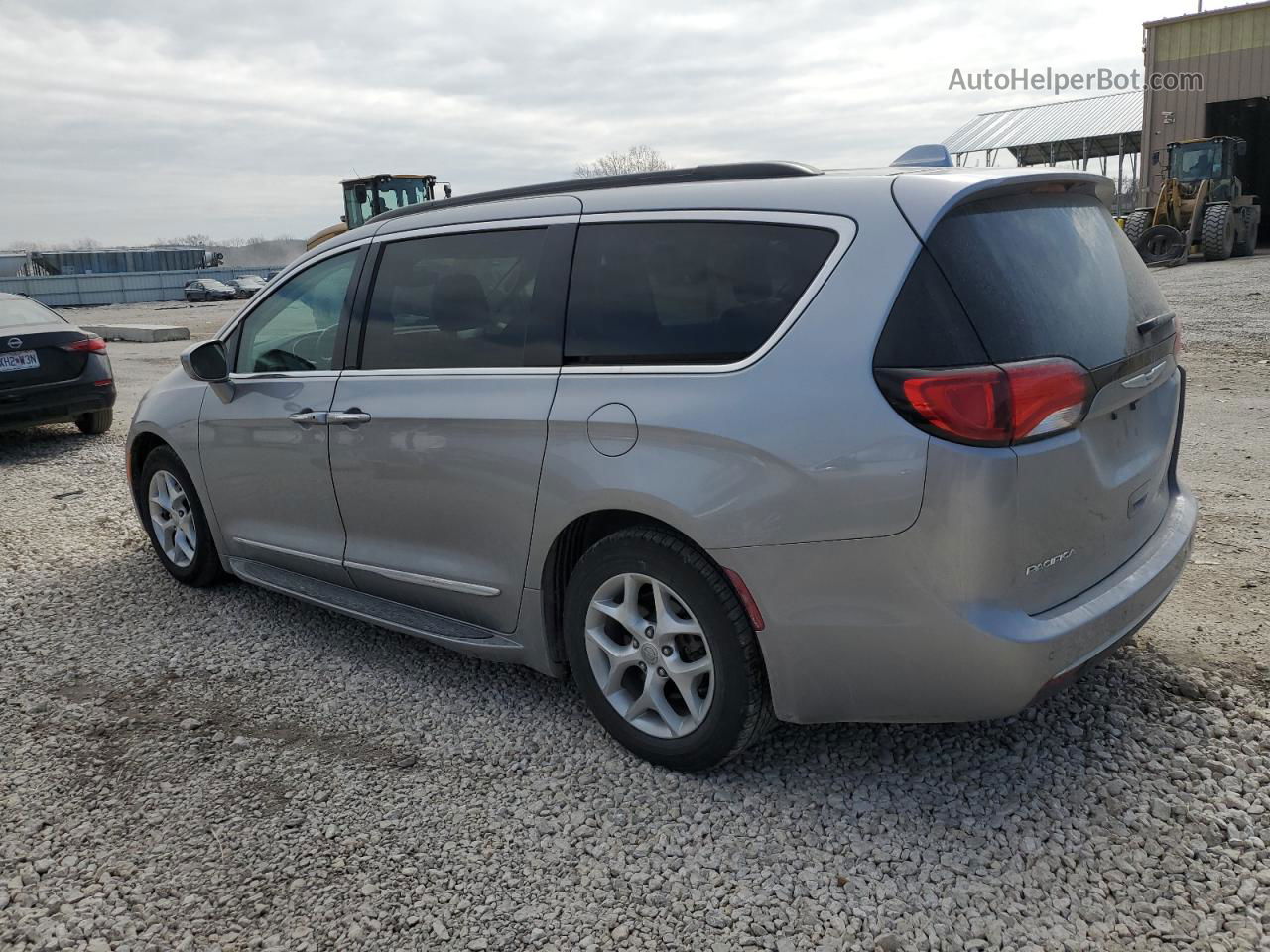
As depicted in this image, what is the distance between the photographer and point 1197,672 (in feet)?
11.3

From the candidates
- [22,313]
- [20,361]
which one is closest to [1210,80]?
[22,313]

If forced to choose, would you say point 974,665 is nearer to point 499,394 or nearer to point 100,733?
point 499,394

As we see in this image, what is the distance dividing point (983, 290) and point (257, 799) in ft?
8.45

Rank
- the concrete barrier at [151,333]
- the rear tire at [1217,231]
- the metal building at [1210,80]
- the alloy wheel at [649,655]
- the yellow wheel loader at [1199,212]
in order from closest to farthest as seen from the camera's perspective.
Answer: the alloy wheel at [649,655], the concrete barrier at [151,333], the rear tire at [1217,231], the yellow wheel loader at [1199,212], the metal building at [1210,80]

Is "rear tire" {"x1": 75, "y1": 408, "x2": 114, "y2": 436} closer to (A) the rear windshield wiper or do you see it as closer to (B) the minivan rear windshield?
(B) the minivan rear windshield

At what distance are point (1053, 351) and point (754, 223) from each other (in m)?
0.88

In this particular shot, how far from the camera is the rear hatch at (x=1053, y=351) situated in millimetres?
2500

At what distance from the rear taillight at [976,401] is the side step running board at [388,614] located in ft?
5.24

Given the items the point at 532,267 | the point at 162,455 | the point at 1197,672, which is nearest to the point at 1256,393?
the point at 1197,672

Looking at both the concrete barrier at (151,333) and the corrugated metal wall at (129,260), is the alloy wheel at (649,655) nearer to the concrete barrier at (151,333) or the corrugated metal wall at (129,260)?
the concrete barrier at (151,333)

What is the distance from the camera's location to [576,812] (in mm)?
2949

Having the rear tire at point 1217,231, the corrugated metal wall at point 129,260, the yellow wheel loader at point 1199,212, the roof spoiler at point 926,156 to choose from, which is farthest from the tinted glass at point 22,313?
the corrugated metal wall at point 129,260

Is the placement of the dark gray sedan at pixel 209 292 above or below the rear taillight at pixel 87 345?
above

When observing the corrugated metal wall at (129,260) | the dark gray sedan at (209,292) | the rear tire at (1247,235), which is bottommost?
the rear tire at (1247,235)
